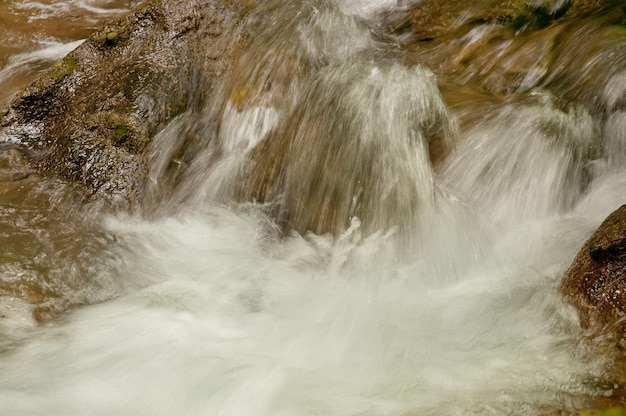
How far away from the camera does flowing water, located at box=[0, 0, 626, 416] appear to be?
3.35 metres

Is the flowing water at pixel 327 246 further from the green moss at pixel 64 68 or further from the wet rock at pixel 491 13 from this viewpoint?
the green moss at pixel 64 68

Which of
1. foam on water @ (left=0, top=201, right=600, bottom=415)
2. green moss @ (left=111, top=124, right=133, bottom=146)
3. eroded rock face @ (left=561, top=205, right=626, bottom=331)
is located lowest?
foam on water @ (left=0, top=201, right=600, bottom=415)

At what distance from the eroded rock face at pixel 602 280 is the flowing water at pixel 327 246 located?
4.6 inches

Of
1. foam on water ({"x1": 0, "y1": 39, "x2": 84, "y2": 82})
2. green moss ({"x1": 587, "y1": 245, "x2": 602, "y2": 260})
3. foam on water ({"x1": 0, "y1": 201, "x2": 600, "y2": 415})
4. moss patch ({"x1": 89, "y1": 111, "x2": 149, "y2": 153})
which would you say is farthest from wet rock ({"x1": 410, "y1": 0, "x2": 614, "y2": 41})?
foam on water ({"x1": 0, "y1": 39, "x2": 84, "y2": 82})

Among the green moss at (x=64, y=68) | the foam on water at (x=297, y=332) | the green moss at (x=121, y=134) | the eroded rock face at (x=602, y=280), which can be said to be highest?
the green moss at (x=64, y=68)

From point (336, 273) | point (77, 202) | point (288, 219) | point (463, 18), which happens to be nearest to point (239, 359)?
point (336, 273)

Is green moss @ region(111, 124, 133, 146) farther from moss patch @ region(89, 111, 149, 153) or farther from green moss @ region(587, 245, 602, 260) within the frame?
green moss @ region(587, 245, 602, 260)

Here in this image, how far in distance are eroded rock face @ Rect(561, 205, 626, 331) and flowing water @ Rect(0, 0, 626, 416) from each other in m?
0.12

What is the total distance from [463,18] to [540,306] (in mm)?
3383

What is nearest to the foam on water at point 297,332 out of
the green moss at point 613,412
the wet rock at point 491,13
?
the green moss at point 613,412

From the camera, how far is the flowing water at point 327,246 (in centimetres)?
335

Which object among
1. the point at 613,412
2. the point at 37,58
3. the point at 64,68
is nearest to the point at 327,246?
the point at 613,412

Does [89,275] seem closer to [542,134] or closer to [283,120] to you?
[283,120]

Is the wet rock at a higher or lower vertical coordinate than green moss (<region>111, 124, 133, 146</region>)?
higher
